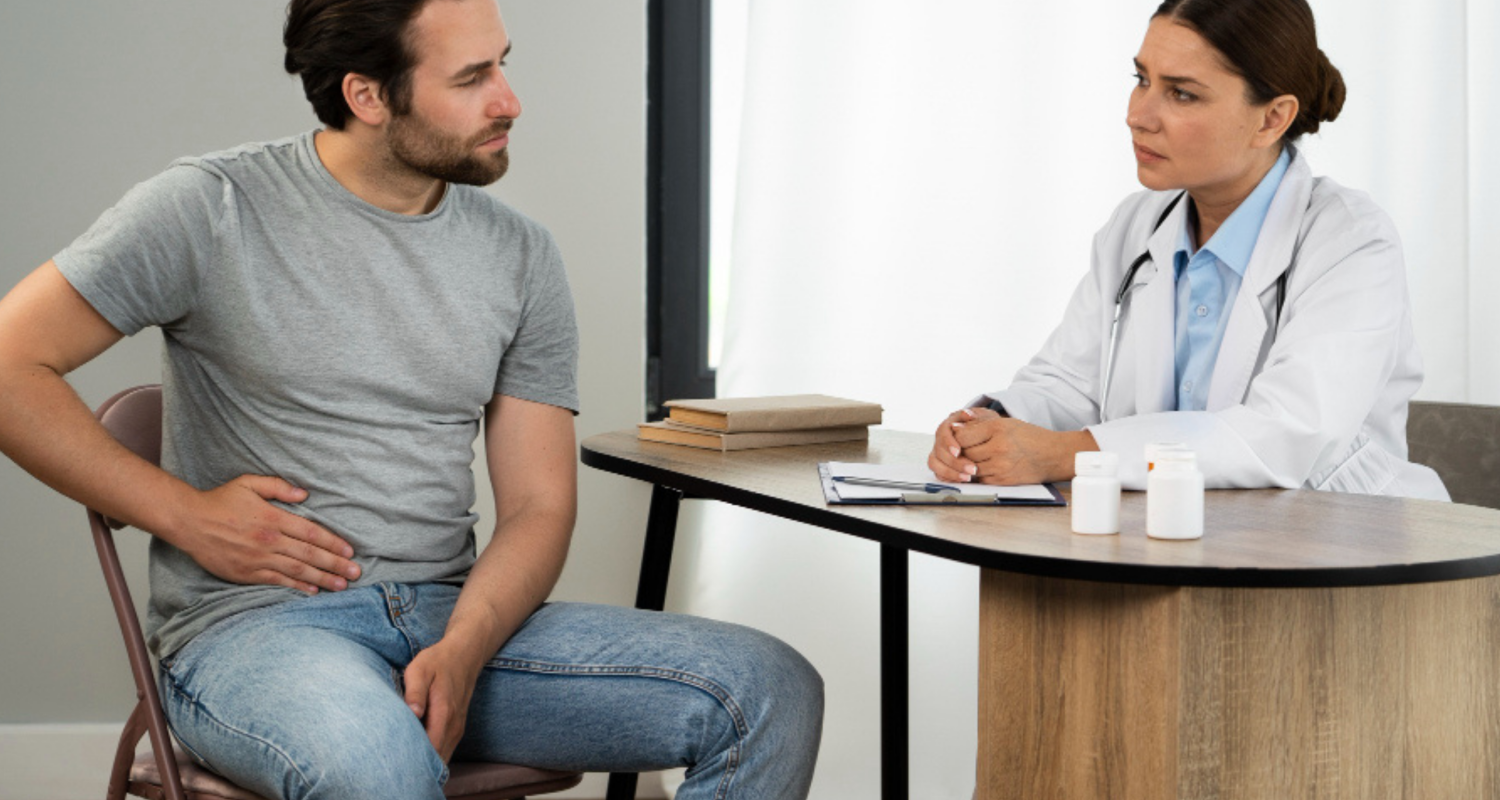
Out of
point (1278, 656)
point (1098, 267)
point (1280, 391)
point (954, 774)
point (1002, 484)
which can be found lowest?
point (954, 774)

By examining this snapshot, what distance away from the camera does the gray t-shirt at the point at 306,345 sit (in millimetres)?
1607

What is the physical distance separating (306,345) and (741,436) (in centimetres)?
64

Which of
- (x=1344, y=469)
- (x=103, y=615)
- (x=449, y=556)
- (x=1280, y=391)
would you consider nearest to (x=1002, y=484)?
(x=1280, y=391)

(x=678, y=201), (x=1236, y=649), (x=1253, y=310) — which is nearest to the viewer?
(x=1236, y=649)

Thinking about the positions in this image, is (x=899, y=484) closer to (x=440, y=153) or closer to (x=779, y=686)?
(x=779, y=686)

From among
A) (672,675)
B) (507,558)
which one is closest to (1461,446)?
(672,675)

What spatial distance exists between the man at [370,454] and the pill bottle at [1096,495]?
0.41 metres

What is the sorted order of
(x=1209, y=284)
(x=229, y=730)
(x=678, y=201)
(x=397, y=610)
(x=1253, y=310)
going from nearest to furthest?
(x=229, y=730)
(x=397, y=610)
(x=1253, y=310)
(x=1209, y=284)
(x=678, y=201)

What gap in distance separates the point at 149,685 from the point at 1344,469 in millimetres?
→ 1423

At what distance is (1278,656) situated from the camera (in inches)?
52.1

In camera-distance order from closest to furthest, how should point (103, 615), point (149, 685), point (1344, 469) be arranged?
point (149, 685) → point (1344, 469) → point (103, 615)

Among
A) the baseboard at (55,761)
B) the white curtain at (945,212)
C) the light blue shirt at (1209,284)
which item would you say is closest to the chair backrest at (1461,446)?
the light blue shirt at (1209,284)

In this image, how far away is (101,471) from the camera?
5.13 ft

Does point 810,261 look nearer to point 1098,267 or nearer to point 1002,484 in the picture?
point 1098,267
